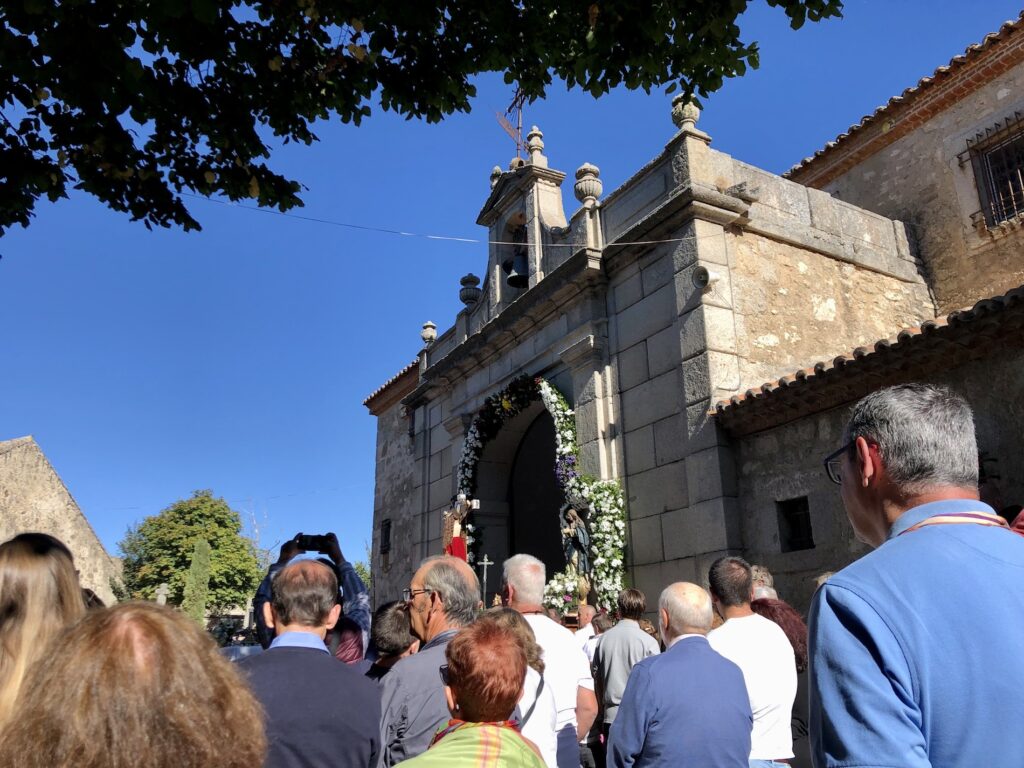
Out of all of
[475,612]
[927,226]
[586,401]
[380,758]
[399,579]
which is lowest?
[380,758]

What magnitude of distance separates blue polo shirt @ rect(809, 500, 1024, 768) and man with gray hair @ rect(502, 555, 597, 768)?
245 cm

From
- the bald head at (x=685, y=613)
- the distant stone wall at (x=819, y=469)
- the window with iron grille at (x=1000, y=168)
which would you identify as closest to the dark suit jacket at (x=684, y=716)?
the bald head at (x=685, y=613)

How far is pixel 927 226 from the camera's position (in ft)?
36.1

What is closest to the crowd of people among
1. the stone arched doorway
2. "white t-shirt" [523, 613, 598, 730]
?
"white t-shirt" [523, 613, 598, 730]

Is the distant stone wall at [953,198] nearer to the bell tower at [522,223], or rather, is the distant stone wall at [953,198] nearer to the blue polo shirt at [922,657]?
the bell tower at [522,223]

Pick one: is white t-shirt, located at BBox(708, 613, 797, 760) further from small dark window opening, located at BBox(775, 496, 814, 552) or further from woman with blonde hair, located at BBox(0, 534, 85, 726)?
small dark window opening, located at BBox(775, 496, 814, 552)

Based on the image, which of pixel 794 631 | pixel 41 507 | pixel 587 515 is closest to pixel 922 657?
pixel 794 631

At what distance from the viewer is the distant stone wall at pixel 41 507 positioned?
44.0 feet

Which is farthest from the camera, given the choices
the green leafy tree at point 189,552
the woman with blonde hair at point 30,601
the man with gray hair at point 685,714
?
the green leafy tree at point 189,552

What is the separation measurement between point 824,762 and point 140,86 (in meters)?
4.67

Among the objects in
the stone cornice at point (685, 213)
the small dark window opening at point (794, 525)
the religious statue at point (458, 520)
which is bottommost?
the small dark window opening at point (794, 525)

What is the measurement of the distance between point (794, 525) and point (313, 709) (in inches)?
250

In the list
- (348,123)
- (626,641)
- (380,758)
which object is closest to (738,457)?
(626,641)

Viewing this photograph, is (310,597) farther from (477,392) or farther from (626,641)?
(477,392)
